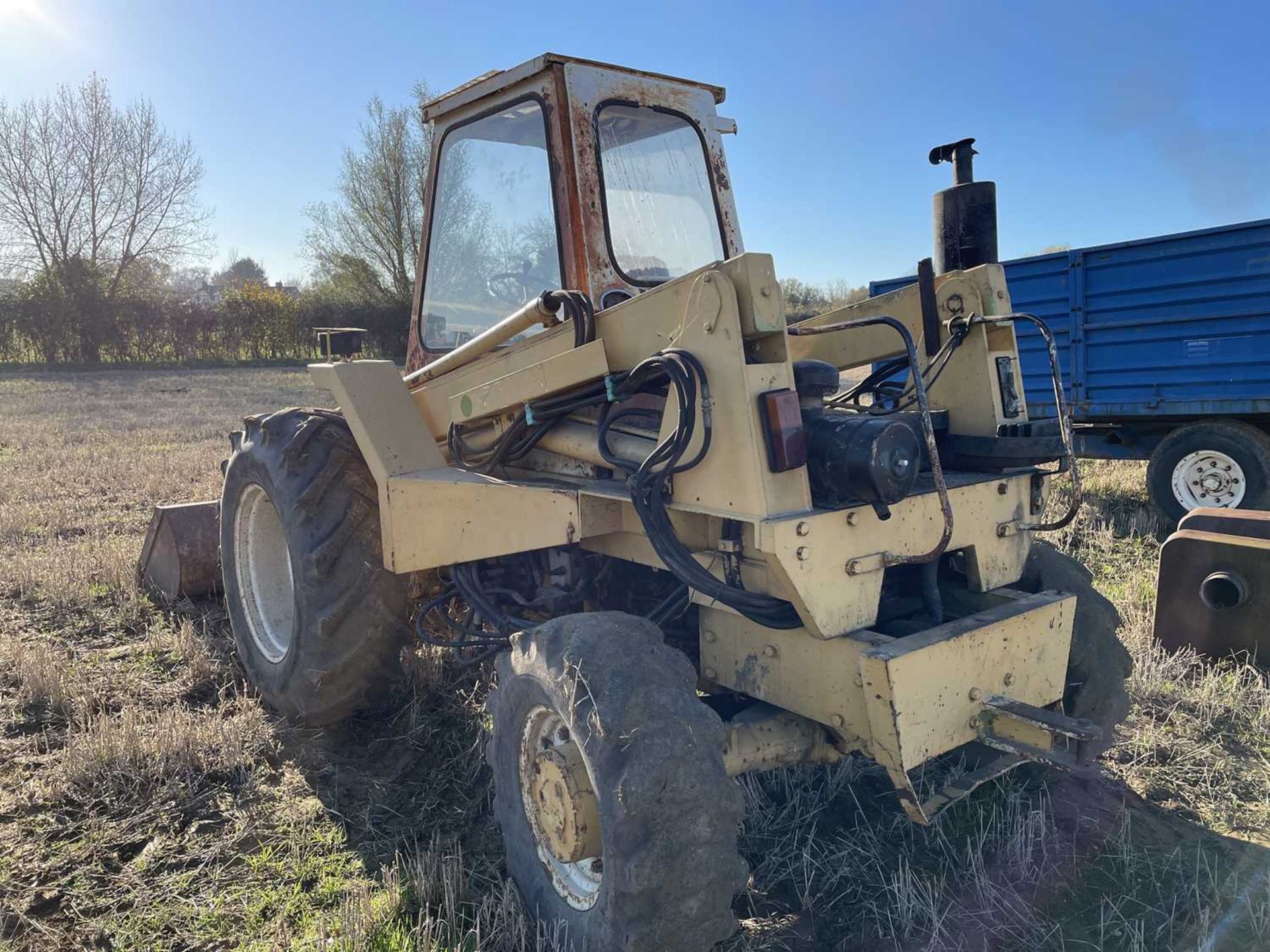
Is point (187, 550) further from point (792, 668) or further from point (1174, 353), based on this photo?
point (1174, 353)

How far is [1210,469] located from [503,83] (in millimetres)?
6223

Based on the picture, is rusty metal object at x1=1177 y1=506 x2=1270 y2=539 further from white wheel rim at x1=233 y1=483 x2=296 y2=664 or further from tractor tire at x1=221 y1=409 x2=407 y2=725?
white wheel rim at x1=233 y1=483 x2=296 y2=664

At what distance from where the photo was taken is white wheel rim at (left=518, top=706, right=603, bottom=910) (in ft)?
7.79

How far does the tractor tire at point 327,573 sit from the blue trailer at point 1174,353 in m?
6.25

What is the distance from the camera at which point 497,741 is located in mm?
2586

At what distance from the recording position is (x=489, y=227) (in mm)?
3557

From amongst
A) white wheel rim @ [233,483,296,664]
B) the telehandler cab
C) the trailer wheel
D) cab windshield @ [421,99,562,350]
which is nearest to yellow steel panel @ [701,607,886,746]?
the telehandler cab

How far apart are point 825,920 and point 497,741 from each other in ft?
3.47

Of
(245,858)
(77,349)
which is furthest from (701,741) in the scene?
(77,349)

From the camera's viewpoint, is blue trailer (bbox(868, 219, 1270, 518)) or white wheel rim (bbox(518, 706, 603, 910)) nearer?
white wheel rim (bbox(518, 706, 603, 910))

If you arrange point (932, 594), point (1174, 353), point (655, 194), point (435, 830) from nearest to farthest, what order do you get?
point (932, 594), point (435, 830), point (655, 194), point (1174, 353)

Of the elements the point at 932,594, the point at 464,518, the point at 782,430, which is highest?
the point at 782,430

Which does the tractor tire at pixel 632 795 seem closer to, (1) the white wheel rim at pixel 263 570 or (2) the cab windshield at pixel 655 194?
(2) the cab windshield at pixel 655 194

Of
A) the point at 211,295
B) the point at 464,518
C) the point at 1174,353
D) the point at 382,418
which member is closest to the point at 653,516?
the point at 464,518
